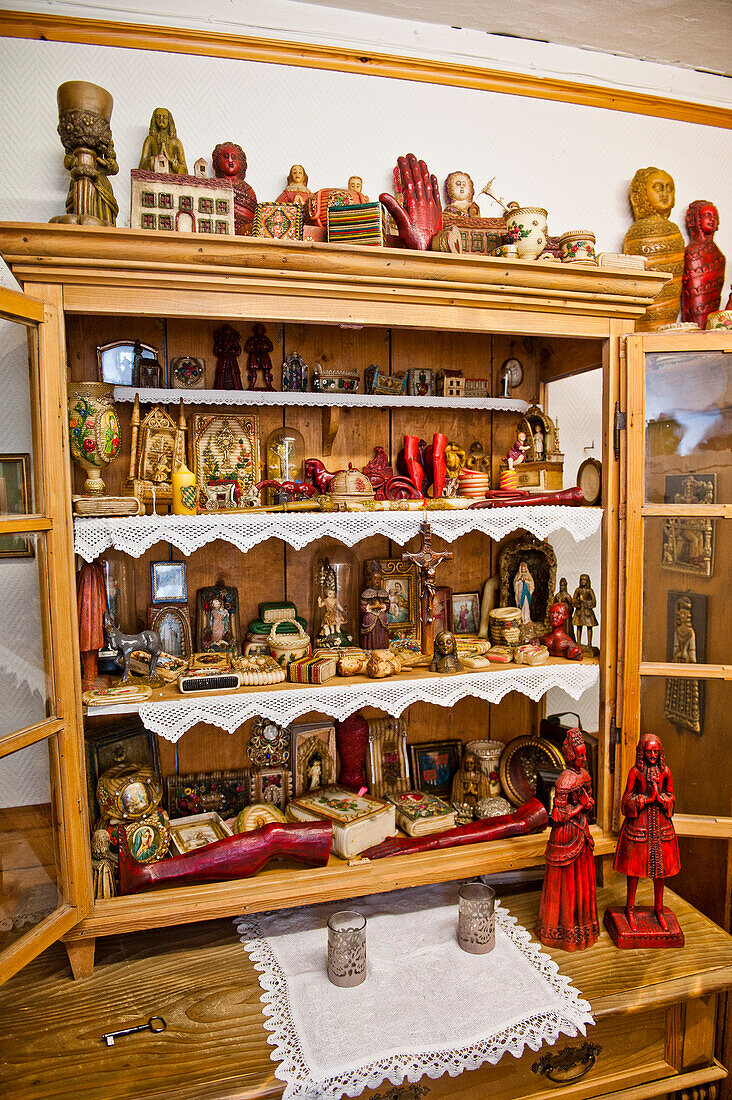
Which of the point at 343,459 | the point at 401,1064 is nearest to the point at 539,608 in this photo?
the point at 343,459

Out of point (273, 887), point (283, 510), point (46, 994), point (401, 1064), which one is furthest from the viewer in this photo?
point (283, 510)

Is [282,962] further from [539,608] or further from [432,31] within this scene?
[432,31]

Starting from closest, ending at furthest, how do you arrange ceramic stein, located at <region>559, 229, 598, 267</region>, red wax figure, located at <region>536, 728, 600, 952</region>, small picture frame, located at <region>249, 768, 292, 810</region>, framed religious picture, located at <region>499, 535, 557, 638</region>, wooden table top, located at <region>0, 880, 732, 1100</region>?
wooden table top, located at <region>0, 880, 732, 1100</region>
red wax figure, located at <region>536, 728, 600, 952</region>
ceramic stein, located at <region>559, 229, 598, 267</region>
small picture frame, located at <region>249, 768, 292, 810</region>
framed religious picture, located at <region>499, 535, 557, 638</region>

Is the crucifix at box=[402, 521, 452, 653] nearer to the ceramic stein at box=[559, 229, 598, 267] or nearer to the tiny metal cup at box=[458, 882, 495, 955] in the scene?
the tiny metal cup at box=[458, 882, 495, 955]

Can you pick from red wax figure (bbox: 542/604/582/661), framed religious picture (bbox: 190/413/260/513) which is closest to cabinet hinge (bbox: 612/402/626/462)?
red wax figure (bbox: 542/604/582/661)

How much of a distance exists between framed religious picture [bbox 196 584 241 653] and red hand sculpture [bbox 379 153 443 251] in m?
1.00

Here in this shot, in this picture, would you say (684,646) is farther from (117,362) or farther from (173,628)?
(117,362)

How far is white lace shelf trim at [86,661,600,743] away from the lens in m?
1.52

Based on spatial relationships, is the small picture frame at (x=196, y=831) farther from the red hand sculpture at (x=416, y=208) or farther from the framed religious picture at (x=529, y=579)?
the red hand sculpture at (x=416, y=208)

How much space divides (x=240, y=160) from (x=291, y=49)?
0.42m

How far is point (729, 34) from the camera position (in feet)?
6.68

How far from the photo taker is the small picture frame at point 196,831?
1649 millimetres

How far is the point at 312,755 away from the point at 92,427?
3.42ft

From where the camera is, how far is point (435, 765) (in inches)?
80.6
